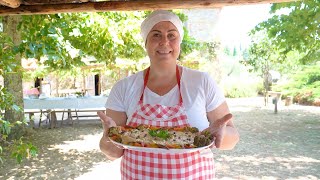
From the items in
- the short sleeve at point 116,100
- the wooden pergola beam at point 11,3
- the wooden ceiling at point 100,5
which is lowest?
the short sleeve at point 116,100

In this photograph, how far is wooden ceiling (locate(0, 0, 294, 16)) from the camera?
8.34ft

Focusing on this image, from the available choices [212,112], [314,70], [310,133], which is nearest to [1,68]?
[212,112]

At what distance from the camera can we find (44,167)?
574 centimetres

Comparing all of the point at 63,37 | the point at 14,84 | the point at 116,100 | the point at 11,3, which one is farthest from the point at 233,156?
the point at 14,84

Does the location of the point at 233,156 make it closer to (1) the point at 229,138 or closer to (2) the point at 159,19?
(1) the point at 229,138

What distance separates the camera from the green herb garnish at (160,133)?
1.68 m

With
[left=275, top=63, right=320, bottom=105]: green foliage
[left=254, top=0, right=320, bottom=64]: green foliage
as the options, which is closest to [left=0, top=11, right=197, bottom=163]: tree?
[left=254, top=0, right=320, bottom=64]: green foliage

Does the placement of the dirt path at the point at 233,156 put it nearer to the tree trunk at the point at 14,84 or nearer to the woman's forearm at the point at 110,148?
the tree trunk at the point at 14,84

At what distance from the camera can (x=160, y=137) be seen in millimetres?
1684

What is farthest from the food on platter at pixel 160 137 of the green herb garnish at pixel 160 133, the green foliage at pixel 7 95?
the green foliage at pixel 7 95

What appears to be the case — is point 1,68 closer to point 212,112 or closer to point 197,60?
point 212,112

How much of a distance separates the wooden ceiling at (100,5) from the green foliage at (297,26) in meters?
4.46

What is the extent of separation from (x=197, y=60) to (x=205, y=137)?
13.1 meters

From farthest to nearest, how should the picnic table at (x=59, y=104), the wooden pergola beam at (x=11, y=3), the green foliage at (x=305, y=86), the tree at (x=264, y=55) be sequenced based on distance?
the green foliage at (x=305, y=86), the tree at (x=264, y=55), the picnic table at (x=59, y=104), the wooden pergola beam at (x=11, y=3)
